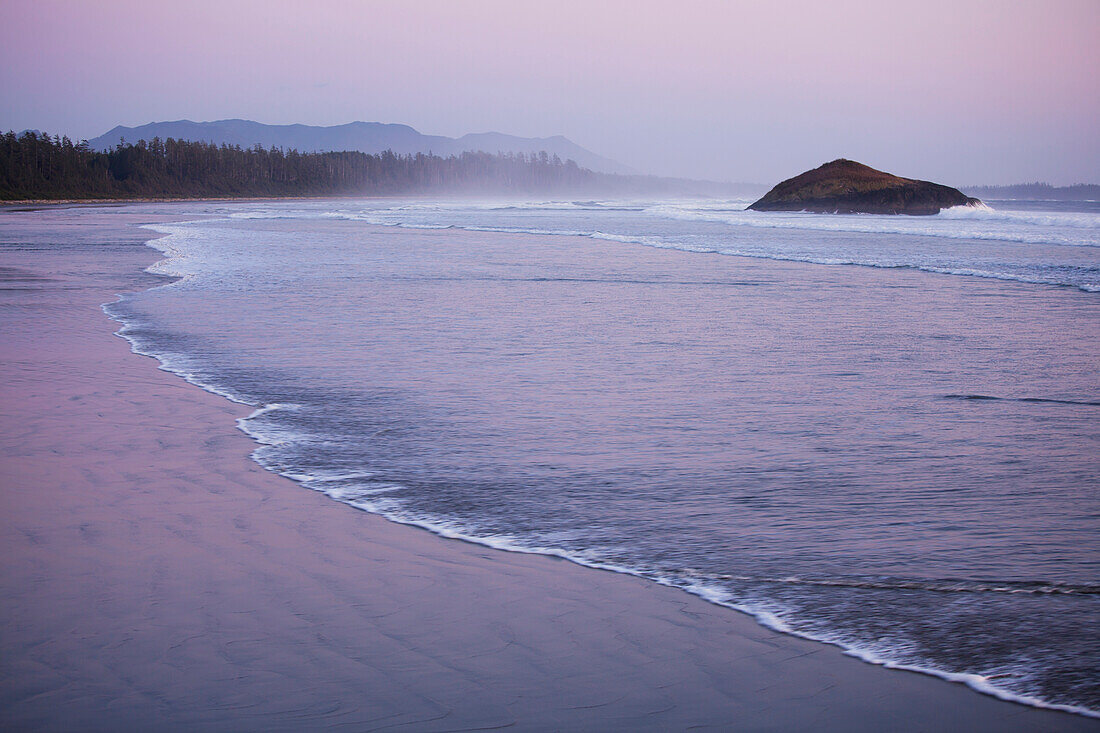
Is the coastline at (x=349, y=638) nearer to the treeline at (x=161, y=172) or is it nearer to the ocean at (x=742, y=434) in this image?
the ocean at (x=742, y=434)

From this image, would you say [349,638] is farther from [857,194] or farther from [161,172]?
[161,172]

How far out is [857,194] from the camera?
205 feet

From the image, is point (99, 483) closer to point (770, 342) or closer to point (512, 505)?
point (512, 505)

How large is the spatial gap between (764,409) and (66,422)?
15.8 feet

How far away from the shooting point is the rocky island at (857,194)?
187 feet

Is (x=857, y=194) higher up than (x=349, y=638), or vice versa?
(x=857, y=194)

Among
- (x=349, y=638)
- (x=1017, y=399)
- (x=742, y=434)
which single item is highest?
(x=1017, y=399)

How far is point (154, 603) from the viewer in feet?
11.0

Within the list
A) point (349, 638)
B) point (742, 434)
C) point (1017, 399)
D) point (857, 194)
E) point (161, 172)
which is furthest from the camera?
point (161, 172)

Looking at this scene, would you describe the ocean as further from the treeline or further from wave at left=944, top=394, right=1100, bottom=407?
the treeline

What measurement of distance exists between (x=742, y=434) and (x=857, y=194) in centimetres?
6138

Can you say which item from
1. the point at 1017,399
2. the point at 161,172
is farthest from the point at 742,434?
the point at 161,172

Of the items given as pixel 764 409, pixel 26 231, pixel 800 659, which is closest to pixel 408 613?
pixel 800 659

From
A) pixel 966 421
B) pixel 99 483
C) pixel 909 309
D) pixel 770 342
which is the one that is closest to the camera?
pixel 99 483
